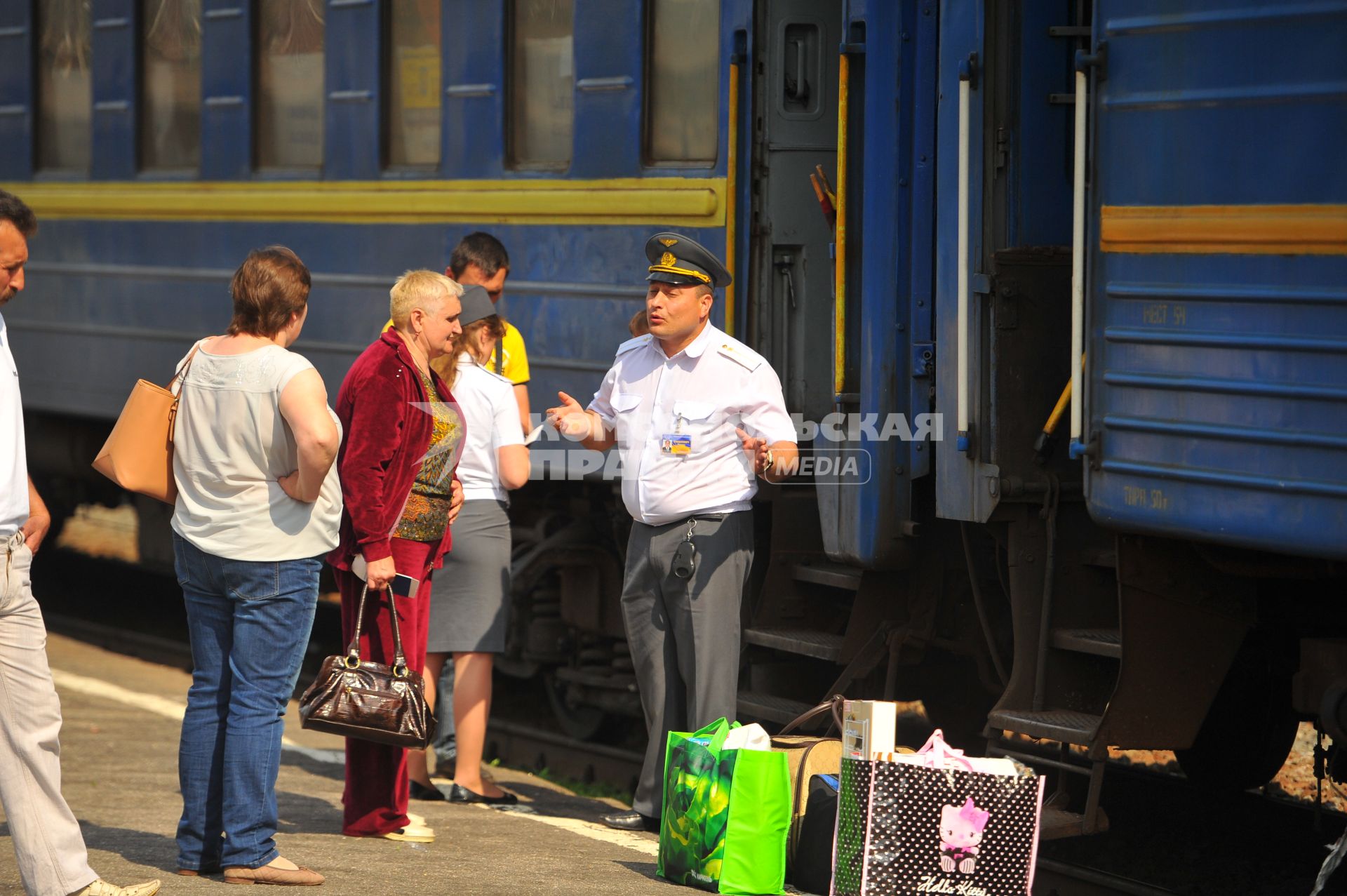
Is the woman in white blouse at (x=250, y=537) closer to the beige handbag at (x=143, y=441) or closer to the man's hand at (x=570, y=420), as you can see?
the beige handbag at (x=143, y=441)

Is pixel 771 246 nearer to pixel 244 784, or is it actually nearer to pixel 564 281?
pixel 564 281

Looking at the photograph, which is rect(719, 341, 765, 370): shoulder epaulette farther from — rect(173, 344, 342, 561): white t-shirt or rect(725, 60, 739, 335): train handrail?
rect(173, 344, 342, 561): white t-shirt

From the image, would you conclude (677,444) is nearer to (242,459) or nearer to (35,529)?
(242,459)

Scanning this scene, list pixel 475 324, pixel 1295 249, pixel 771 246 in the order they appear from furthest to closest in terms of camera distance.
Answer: pixel 771 246 < pixel 475 324 < pixel 1295 249

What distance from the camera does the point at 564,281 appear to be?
7.93 metres

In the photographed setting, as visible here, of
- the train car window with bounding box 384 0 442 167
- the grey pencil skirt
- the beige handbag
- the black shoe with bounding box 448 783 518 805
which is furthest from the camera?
the train car window with bounding box 384 0 442 167

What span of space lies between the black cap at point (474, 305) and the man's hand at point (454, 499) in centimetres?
58

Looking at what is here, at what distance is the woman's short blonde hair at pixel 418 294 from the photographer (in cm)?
588

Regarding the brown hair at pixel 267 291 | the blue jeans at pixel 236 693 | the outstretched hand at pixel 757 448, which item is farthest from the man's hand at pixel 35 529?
the outstretched hand at pixel 757 448

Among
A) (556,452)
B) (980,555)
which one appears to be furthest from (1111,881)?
(556,452)

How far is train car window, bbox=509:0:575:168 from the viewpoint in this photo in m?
8.00

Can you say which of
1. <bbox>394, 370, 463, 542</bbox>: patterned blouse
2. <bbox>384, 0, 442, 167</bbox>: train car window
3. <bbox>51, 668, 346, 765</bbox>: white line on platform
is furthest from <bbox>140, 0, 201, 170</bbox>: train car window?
<bbox>394, 370, 463, 542</bbox>: patterned blouse

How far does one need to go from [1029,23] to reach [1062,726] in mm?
2186

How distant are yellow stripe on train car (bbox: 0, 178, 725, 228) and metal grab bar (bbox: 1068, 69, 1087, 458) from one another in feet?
5.97
